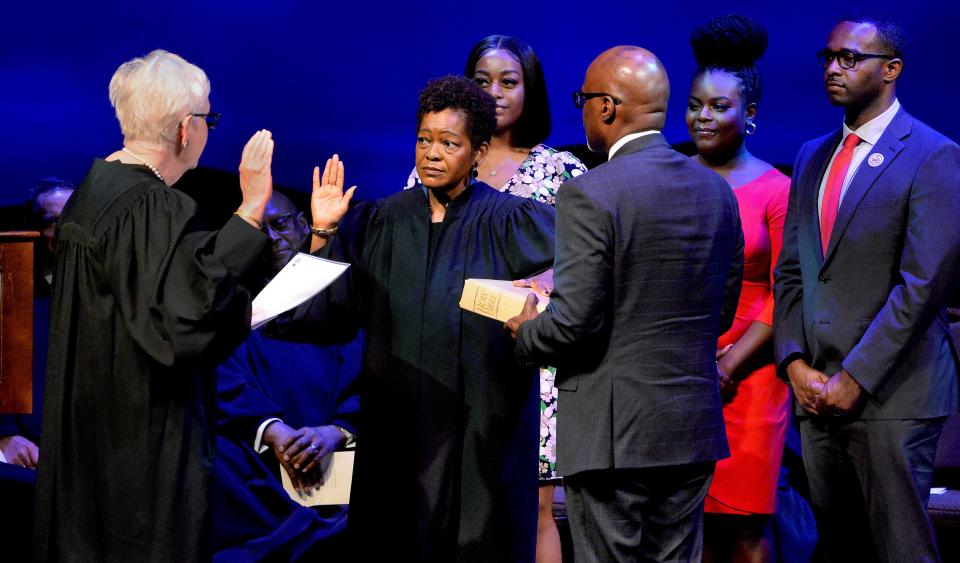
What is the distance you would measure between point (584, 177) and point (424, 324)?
0.70 metres

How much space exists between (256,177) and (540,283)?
886 mm

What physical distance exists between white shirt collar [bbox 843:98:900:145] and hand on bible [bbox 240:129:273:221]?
5.94 feet

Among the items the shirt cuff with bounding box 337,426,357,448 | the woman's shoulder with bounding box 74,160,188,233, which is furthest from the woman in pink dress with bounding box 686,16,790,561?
the woman's shoulder with bounding box 74,160,188,233

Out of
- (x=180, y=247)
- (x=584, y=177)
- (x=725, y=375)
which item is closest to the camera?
(x=180, y=247)

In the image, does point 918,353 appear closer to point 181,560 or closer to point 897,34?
point 897,34

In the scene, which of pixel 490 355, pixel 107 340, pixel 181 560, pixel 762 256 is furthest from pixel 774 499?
pixel 107 340

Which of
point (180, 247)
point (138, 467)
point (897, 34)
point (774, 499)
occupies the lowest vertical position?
point (774, 499)

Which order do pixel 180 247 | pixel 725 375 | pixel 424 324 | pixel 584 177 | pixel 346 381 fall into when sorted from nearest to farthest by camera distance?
pixel 180 247 < pixel 584 177 < pixel 424 324 < pixel 725 375 < pixel 346 381

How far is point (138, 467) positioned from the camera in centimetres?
263

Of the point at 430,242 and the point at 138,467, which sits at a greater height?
the point at 430,242

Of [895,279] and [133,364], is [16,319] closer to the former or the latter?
[133,364]

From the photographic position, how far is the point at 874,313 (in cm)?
316

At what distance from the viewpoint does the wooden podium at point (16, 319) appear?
3014 mm

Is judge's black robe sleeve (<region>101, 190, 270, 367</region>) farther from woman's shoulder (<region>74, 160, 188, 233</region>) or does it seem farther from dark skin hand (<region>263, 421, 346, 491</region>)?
dark skin hand (<region>263, 421, 346, 491</region>)
